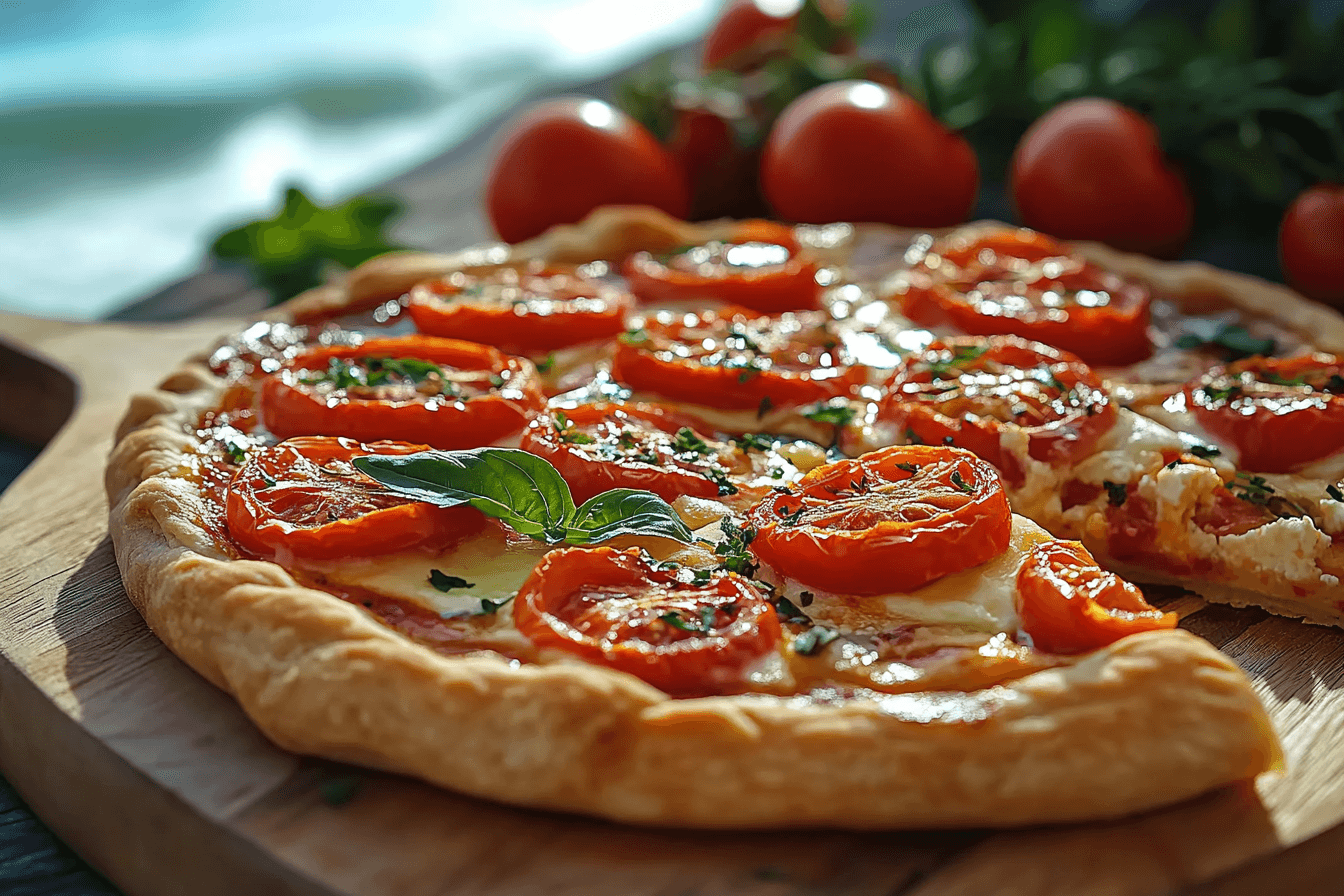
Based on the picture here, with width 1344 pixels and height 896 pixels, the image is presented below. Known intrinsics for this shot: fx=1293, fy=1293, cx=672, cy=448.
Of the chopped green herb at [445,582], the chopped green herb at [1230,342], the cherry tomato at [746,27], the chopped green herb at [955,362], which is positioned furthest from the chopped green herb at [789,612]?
the cherry tomato at [746,27]

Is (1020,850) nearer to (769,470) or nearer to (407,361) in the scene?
(769,470)

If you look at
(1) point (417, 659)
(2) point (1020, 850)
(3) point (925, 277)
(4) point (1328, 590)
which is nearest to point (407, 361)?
(1) point (417, 659)

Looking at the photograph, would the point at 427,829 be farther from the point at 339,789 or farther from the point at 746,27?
the point at 746,27

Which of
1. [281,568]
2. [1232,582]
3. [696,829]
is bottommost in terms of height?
[1232,582]

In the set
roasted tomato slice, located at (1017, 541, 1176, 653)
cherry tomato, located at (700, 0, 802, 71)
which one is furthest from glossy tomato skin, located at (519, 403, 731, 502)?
cherry tomato, located at (700, 0, 802, 71)

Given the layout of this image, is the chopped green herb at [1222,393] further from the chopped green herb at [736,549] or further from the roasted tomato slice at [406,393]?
the roasted tomato slice at [406,393]
